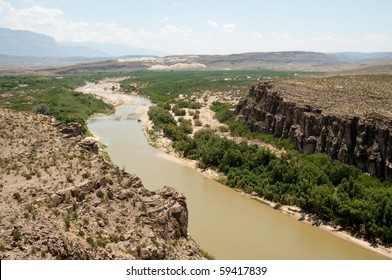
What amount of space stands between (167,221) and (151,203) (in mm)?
1697

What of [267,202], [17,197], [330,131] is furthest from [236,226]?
[330,131]

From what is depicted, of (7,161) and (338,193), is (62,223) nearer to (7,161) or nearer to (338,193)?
(7,161)

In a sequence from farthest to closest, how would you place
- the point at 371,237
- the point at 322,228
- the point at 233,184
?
the point at 233,184 → the point at 322,228 → the point at 371,237

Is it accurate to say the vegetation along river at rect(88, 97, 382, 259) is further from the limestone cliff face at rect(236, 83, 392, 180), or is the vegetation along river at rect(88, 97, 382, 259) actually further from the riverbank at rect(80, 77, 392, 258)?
the limestone cliff face at rect(236, 83, 392, 180)

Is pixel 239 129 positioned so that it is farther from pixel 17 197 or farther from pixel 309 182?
pixel 17 197

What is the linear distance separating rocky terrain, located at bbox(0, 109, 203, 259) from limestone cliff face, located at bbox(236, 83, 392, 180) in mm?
20042

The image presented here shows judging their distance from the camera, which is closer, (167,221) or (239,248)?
(167,221)

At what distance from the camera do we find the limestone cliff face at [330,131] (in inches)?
1336

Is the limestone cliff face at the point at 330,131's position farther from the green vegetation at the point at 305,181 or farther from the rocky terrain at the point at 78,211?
the rocky terrain at the point at 78,211

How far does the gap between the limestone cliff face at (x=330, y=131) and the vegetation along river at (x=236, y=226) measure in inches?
370

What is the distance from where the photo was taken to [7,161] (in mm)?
24656

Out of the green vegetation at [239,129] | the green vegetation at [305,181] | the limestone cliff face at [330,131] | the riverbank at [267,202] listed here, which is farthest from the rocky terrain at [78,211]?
the green vegetation at [239,129]

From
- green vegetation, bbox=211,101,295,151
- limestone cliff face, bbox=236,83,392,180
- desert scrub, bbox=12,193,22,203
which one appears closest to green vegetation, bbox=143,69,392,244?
green vegetation, bbox=211,101,295,151

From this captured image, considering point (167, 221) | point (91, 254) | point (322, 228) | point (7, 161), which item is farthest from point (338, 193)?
point (7, 161)
